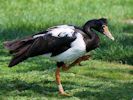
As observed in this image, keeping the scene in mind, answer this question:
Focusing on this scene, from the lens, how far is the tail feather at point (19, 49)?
8.71 meters

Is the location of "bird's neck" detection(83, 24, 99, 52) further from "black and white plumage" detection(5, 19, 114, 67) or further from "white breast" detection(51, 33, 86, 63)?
"white breast" detection(51, 33, 86, 63)

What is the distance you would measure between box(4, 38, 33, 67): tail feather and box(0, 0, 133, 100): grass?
53 cm

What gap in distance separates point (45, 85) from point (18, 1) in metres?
11.2

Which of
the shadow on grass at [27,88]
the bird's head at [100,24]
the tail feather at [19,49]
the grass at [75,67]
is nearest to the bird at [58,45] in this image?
the tail feather at [19,49]

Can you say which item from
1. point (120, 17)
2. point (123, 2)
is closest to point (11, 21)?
point (120, 17)

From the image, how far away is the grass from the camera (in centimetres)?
912

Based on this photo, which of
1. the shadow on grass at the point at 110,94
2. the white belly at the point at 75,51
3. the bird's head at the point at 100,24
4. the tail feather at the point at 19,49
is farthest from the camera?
the bird's head at the point at 100,24

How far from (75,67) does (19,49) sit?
2758 mm

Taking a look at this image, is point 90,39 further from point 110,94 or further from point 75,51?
point 110,94

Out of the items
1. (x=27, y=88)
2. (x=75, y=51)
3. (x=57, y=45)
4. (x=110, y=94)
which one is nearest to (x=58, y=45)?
(x=57, y=45)

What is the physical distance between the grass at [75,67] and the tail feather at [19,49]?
1.75 ft

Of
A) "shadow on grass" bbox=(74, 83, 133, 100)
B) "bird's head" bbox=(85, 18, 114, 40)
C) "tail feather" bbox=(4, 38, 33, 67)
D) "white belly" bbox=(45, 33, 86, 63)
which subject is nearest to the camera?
"white belly" bbox=(45, 33, 86, 63)

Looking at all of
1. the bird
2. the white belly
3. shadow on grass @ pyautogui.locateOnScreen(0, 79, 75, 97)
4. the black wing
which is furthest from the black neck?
shadow on grass @ pyautogui.locateOnScreen(0, 79, 75, 97)

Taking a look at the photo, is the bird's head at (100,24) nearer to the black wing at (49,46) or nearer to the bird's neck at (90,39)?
the bird's neck at (90,39)
